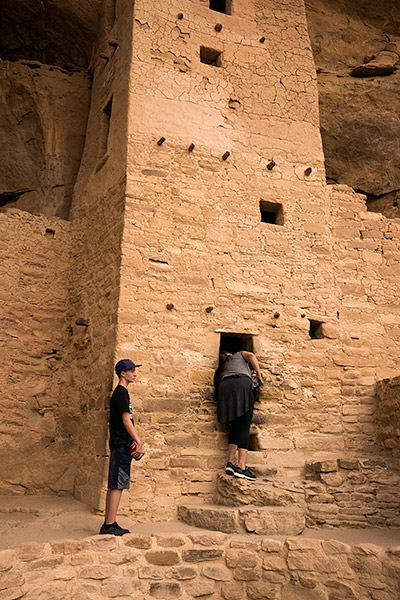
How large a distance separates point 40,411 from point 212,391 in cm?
240

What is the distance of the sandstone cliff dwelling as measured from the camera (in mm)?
4781

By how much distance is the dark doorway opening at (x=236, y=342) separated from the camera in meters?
6.67

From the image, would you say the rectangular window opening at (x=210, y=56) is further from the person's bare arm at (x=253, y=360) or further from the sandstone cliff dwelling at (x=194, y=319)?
the person's bare arm at (x=253, y=360)

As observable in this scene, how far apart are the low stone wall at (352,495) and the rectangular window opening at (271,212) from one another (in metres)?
3.21

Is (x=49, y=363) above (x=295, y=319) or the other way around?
the other way around

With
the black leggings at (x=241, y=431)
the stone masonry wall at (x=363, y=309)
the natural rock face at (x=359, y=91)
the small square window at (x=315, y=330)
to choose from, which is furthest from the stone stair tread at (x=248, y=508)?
the natural rock face at (x=359, y=91)

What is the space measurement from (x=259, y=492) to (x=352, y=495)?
111cm

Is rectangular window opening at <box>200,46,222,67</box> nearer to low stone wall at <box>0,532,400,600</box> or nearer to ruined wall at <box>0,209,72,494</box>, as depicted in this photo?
ruined wall at <box>0,209,72,494</box>

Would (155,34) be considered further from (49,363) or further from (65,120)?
(49,363)

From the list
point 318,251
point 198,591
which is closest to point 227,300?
point 318,251

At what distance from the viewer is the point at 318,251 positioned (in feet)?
23.9

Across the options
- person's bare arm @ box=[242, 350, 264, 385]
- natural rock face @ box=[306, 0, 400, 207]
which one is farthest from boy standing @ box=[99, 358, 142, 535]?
natural rock face @ box=[306, 0, 400, 207]

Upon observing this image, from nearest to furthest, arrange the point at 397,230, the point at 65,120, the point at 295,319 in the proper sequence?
the point at 295,319, the point at 397,230, the point at 65,120

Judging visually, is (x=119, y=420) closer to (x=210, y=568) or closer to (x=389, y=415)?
(x=210, y=568)
